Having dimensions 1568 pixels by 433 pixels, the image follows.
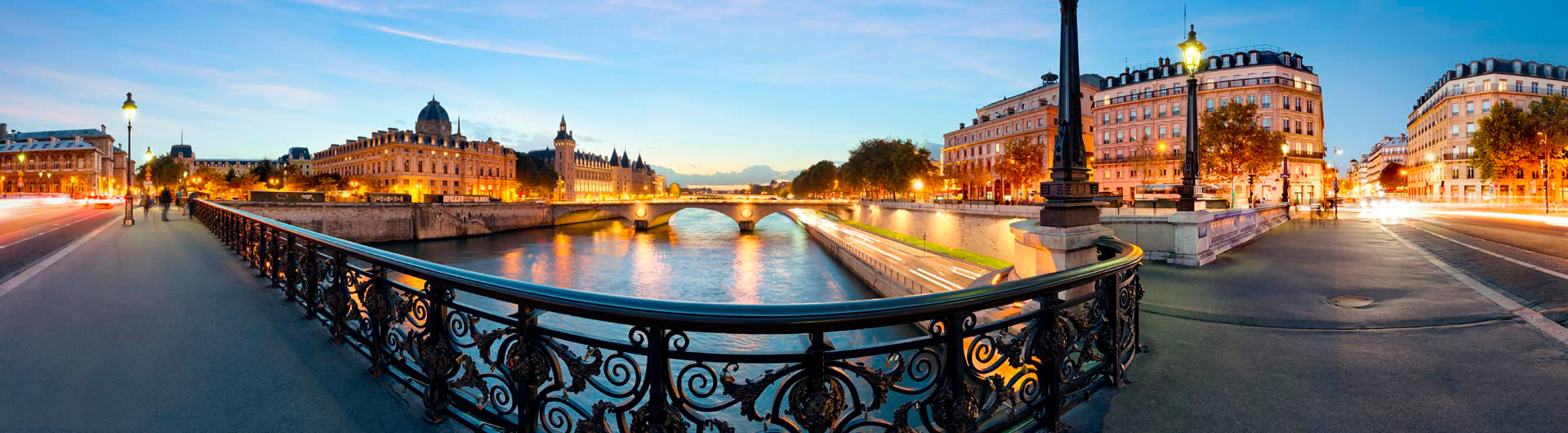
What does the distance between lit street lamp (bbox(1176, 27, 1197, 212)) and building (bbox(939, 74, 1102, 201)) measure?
49484 millimetres

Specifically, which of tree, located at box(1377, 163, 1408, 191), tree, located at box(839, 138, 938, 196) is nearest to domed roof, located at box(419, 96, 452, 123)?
tree, located at box(839, 138, 938, 196)

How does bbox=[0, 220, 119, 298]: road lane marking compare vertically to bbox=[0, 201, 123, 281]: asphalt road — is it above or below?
below

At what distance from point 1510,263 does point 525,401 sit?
15646 millimetres

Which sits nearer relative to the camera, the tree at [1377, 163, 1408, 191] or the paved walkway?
the paved walkway

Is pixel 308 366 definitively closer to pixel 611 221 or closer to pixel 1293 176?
pixel 1293 176

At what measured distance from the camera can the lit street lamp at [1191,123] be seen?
45.0 feet

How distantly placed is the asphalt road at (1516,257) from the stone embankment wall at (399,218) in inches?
2231

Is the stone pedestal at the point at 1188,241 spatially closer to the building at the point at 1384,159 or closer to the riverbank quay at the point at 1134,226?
the riverbank quay at the point at 1134,226

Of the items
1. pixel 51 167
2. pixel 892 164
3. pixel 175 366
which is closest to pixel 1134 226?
pixel 175 366

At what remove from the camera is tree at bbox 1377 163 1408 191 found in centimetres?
9700

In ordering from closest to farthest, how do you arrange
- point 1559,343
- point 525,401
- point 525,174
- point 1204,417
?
point 525,401 → point 1204,417 → point 1559,343 → point 525,174

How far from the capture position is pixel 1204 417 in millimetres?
3506

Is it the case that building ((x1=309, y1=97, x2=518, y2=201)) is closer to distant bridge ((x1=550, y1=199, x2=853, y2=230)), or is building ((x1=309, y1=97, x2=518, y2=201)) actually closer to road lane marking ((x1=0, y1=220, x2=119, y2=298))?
distant bridge ((x1=550, y1=199, x2=853, y2=230))

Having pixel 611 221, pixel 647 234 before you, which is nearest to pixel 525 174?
pixel 611 221
